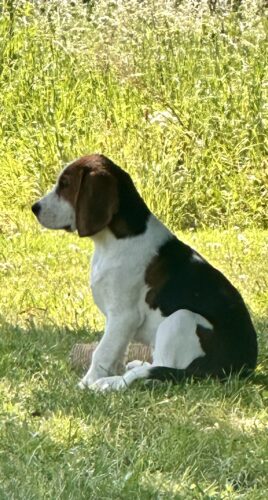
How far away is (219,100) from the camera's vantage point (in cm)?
1113

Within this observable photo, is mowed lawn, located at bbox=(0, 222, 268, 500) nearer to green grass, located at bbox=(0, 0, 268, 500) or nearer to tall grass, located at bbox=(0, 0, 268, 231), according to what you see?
green grass, located at bbox=(0, 0, 268, 500)

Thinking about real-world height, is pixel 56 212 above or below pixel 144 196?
above

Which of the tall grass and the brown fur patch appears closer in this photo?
the brown fur patch

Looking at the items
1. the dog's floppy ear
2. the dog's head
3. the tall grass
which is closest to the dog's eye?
the dog's head

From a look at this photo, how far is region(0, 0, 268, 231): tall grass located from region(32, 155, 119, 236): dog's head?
4015 mm

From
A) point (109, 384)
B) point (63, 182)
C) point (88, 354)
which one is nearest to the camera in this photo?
point (109, 384)

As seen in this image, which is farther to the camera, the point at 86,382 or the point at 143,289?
the point at 143,289

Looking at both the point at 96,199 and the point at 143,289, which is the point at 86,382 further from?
the point at 96,199

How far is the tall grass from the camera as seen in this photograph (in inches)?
418

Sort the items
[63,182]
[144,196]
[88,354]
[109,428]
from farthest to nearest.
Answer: [144,196], [88,354], [63,182], [109,428]

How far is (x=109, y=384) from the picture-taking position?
5965 mm

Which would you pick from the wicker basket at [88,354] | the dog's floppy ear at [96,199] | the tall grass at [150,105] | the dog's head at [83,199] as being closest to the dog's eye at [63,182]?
the dog's head at [83,199]

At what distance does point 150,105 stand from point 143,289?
5256mm

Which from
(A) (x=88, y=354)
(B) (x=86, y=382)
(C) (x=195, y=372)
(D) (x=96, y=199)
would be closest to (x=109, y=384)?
(B) (x=86, y=382)
